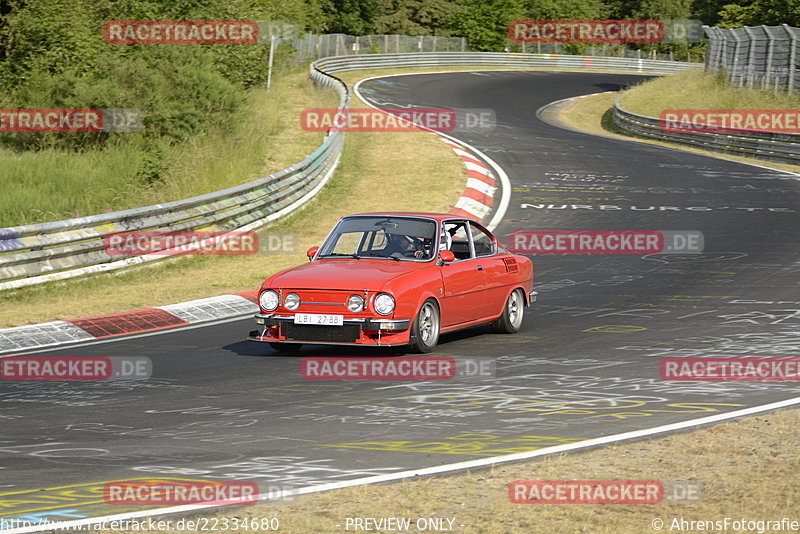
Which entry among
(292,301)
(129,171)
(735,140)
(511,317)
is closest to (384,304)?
(292,301)

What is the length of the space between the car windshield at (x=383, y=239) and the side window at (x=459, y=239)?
0.54 meters

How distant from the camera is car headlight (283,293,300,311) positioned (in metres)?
10.7

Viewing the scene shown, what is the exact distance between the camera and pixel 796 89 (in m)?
41.1

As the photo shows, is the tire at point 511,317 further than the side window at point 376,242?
Yes

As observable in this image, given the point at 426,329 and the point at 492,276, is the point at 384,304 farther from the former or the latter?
the point at 492,276

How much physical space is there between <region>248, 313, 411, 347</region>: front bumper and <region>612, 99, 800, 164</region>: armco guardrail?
986 inches

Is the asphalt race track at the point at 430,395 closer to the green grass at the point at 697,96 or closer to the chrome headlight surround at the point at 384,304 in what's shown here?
the chrome headlight surround at the point at 384,304

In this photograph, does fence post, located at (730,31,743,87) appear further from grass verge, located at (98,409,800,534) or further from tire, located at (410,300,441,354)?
grass verge, located at (98,409,800,534)

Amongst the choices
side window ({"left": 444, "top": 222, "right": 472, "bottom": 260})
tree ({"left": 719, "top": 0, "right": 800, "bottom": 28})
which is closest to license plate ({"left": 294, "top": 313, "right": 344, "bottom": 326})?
side window ({"left": 444, "top": 222, "right": 472, "bottom": 260})

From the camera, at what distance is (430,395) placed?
8.90 meters

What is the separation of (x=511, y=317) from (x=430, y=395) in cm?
384

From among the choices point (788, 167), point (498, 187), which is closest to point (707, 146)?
point (788, 167)

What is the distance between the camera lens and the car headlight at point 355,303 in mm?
10516

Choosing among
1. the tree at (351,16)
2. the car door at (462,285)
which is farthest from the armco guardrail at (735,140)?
the tree at (351,16)
